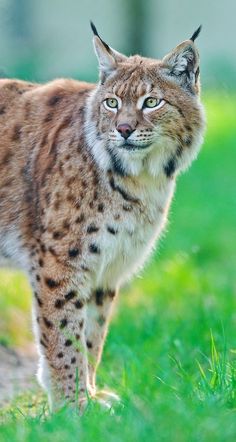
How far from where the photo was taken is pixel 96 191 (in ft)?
22.0

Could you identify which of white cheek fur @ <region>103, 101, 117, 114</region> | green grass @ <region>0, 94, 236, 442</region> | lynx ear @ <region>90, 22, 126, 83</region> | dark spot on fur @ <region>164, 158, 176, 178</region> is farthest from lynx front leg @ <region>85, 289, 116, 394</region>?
lynx ear @ <region>90, 22, 126, 83</region>

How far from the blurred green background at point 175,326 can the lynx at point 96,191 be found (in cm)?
44

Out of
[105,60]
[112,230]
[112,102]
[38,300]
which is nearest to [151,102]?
[112,102]

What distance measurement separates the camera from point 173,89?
670cm

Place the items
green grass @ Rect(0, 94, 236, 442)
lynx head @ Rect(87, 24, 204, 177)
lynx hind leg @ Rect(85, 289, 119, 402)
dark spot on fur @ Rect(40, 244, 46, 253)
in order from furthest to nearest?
1. lynx hind leg @ Rect(85, 289, 119, 402)
2. dark spot on fur @ Rect(40, 244, 46, 253)
3. lynx head @ Rect(87, 24, 204, 177)
4. green grass @ Rect(0, 94, 236, 442)

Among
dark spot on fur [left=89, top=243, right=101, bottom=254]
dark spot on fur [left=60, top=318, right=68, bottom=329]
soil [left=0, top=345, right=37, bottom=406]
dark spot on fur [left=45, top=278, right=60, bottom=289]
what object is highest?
dark spot on fur [left=89, top=243, right=101, bottom=254]

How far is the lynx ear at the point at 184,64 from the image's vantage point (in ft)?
21.9

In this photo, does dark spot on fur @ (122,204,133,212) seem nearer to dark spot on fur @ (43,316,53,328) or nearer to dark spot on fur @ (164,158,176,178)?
dark spot on fur @ (164,158,176,178)

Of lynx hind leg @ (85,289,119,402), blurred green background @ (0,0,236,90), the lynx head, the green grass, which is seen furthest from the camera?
blurred green background @ (0,0,236,90)

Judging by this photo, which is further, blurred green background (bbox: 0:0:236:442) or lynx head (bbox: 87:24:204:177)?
lynx head (bbox: 87:24:204:177)

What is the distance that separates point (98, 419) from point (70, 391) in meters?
1.34

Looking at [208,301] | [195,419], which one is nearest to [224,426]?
[195,419]

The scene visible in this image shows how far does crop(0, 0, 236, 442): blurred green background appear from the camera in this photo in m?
5.20

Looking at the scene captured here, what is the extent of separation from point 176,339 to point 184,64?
7.36ft
